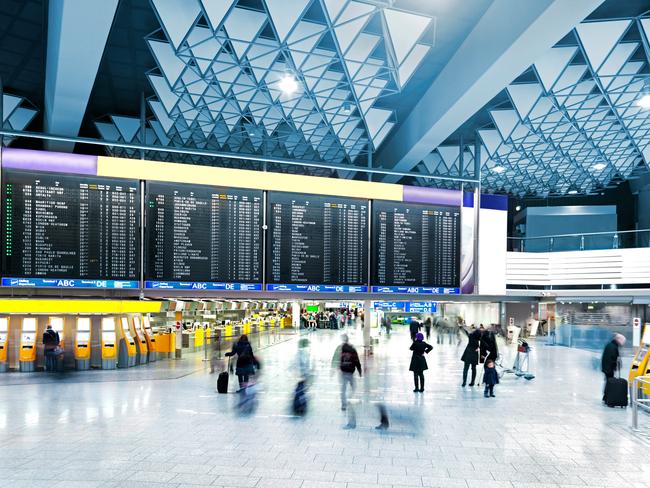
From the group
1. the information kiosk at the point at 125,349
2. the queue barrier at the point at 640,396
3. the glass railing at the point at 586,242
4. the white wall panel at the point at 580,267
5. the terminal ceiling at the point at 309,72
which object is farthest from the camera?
the glass railing at the point at 586,242

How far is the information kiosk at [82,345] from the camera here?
16.1 m

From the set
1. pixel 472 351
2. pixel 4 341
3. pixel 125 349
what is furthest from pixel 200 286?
pixel 4 341

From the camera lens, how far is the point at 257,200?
41.8 ft

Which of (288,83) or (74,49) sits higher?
(288,83)

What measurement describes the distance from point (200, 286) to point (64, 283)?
9.68ft

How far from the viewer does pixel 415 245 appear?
13.8m

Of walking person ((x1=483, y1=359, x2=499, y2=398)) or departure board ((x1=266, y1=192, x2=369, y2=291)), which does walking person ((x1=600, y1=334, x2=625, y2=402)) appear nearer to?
walking person ((x1=483, y1=359, x2=499, y2=398))

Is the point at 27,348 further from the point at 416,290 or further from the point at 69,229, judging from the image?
the point at 416,290

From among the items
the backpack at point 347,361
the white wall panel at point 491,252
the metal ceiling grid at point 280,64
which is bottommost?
the backpack at point 347,361

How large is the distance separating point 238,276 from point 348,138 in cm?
837

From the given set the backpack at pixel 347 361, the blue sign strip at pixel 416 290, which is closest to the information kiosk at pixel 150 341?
the blue sign strip at pixel 416 290

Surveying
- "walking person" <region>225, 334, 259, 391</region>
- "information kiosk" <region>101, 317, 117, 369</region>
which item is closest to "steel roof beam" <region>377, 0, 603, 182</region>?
"walking person" <region>225, 334, 259, 391</region>

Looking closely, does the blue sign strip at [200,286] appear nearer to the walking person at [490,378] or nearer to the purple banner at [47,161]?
the purple banner at [47,161]

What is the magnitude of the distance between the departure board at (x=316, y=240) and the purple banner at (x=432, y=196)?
1329 millimetres
